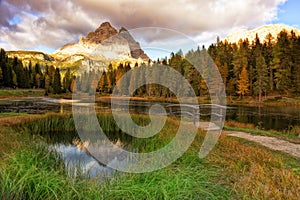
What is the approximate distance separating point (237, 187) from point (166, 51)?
6.16m

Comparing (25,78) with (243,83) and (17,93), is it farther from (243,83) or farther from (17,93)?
(243,83)

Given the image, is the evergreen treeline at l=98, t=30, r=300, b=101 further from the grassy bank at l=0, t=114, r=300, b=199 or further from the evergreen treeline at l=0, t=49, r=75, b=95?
the evergreen treeline at l=0, t=49, r=75, b=95

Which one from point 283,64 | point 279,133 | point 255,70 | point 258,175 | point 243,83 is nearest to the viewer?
point 258,175

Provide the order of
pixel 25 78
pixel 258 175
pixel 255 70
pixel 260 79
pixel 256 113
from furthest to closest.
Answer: pixel 25 78, pixel 255 70, pixel 260 79, pixel 256 113, pixel 258 175

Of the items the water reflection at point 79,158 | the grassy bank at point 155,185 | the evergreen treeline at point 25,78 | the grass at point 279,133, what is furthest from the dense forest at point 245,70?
the grassy bank at point 155,185

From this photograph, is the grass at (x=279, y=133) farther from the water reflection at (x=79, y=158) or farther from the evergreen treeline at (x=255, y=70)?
the evergreen treeline at (x=255, y=70)

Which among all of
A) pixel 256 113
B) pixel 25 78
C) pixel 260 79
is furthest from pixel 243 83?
pixel 25 78

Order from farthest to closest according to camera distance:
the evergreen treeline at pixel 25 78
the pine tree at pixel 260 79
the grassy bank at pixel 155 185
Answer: the evergreen treeline at pixel 25 78 < the pine tree at pixel 260 79 < the grassy bank at pixel 155 185

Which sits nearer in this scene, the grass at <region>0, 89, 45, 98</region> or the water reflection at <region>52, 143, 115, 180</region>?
the water reflection at <region>52, 143, 115, 180</region>

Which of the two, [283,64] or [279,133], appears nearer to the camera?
[279,133]

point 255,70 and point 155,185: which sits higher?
point 255,70

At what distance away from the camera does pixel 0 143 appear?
8.41m

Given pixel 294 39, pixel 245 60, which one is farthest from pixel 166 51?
pixel 294 39

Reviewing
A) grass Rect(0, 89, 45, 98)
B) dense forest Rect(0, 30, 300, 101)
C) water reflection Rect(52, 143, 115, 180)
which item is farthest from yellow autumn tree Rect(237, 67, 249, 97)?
grass Rect(0, 89, 45, 98)
